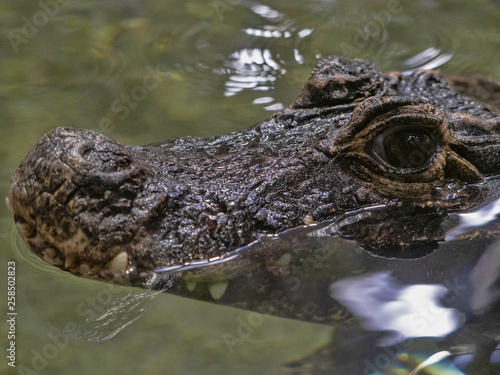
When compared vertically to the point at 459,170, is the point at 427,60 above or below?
below

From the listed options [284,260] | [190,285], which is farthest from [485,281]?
[190,285]

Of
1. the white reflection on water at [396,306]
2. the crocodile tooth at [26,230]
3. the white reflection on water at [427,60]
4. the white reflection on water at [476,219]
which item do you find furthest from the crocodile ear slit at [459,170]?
the white reflection on water at [427,60]

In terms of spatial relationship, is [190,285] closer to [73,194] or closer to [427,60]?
[73,194]

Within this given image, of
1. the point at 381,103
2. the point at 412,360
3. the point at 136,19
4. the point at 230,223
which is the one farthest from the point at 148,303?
the point at 136,19

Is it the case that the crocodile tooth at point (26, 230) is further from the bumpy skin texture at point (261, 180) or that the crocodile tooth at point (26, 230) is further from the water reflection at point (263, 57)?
the water reflection at point (263, 57)

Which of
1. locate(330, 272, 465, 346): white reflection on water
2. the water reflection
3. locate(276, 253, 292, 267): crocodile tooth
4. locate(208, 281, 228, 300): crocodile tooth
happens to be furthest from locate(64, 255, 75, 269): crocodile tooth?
the water reflection

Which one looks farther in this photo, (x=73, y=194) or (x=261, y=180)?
(x=261, y=180)
